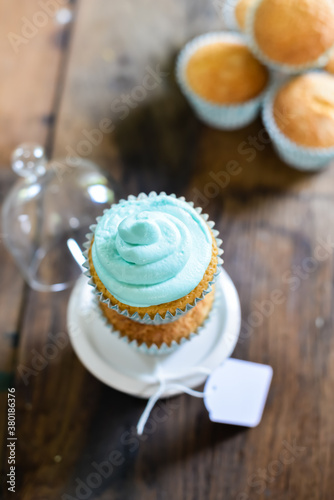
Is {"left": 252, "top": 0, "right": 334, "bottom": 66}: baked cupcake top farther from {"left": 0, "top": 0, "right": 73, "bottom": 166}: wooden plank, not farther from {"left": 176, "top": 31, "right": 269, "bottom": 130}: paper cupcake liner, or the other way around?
{"left": 0, "top": 0, "right": 73, "bottom": 166}: wooden plank

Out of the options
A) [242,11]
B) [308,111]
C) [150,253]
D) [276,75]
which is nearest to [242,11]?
[242,11]

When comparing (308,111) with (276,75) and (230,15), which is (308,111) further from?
(230,15)

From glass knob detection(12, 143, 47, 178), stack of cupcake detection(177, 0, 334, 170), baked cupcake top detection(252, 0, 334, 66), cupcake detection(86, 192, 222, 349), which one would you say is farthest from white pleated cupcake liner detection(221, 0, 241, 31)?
→ cupcake detection(86, 192, 222, 349)

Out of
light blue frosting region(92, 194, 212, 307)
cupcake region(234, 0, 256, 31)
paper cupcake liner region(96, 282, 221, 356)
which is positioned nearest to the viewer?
light blue frosting region(92, 194, 212, 307)

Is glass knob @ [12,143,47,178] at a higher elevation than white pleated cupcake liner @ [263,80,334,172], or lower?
higher

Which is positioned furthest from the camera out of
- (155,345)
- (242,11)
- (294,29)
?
(242,11)

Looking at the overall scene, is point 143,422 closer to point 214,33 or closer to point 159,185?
point 159,185

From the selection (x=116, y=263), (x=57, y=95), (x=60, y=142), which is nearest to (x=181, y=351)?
(x=116, y=263)

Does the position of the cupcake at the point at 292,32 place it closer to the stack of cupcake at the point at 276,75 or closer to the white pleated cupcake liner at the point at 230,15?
the stack of cupcake at the point at 276,75
